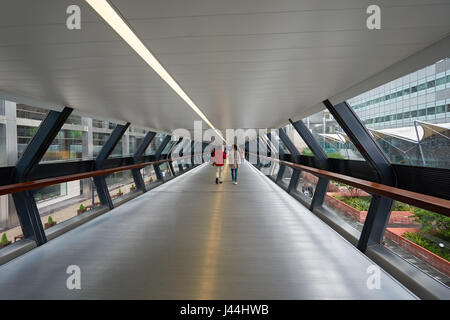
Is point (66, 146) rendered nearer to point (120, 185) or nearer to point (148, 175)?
point (120, 185)

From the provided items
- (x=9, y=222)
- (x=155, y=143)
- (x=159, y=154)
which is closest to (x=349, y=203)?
(x=9, y=222)

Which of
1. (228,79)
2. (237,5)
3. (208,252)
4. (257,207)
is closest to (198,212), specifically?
(257,207)

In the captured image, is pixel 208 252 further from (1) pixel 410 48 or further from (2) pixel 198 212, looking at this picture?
(1) pixel 410 48

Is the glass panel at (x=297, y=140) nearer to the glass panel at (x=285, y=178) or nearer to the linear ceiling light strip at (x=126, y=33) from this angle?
the glass panel at (x=285, y=178)

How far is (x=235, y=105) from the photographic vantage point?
5.13m

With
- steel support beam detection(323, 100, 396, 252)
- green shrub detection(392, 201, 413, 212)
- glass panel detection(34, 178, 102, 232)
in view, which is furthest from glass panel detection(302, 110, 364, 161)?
glass panel detection(34, 178, 102, 232)

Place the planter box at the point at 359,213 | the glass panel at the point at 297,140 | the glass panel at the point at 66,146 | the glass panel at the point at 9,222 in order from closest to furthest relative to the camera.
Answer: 1. the planter box at the point at 359,213
2. the glass panel at the point at 9,222
3. the glass panel at the point at 66,146
4. the glass panel at the point at 297,140

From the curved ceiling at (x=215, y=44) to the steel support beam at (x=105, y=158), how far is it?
2.53 metres

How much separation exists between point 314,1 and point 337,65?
4.31 feet

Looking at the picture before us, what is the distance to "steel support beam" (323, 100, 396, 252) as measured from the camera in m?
3.07

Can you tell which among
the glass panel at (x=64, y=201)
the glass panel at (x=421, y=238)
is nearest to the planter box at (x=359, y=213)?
the glass panel at (x=421, y=238)

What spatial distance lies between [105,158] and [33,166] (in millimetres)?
2216

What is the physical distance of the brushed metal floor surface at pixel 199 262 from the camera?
221cm

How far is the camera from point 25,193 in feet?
11.9
